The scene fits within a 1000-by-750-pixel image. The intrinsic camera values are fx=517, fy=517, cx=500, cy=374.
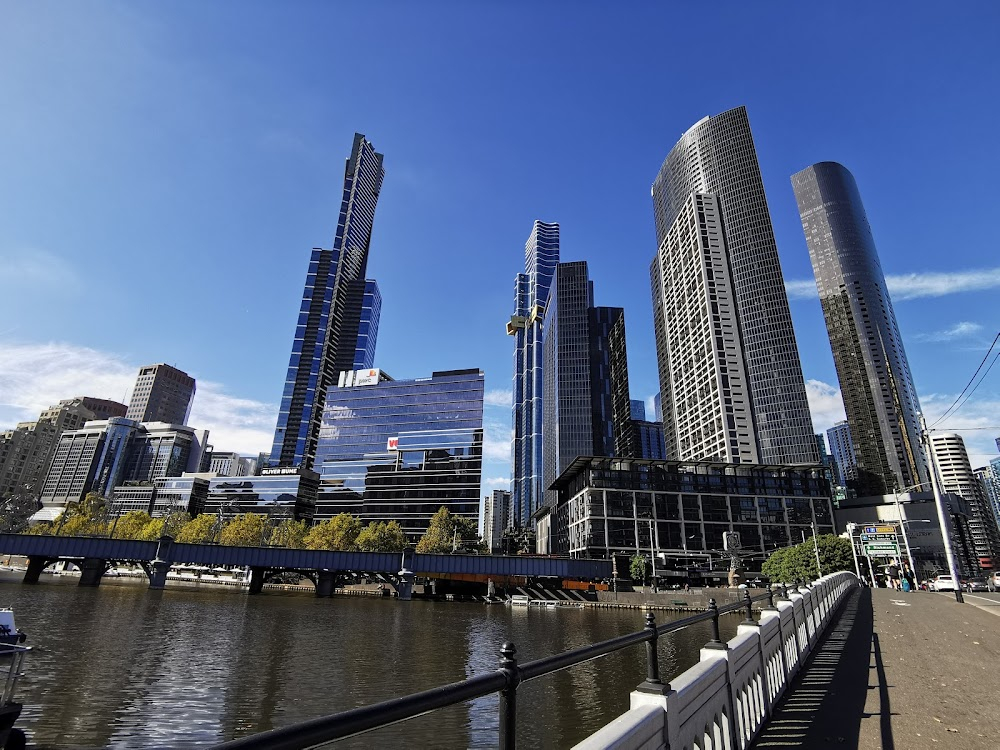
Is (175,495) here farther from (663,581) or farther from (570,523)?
(663,581)

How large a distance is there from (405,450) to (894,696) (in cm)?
15502

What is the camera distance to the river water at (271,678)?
16.5 meters

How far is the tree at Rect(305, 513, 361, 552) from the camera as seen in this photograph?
114188 mm

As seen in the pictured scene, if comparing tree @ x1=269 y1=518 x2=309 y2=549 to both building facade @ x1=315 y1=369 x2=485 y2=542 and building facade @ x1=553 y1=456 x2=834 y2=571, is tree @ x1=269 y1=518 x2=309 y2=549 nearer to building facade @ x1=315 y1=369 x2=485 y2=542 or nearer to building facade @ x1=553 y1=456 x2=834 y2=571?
building facade @ x1=315 y1=369 x2=485 y2=542

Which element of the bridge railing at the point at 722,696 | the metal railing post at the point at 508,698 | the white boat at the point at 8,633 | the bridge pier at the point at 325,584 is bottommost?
the bridge pier at the point at 325,584

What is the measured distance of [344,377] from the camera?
18525 centimetres

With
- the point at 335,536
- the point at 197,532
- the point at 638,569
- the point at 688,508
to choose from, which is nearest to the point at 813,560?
the point at 638,569

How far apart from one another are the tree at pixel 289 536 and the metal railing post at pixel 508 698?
127298mm

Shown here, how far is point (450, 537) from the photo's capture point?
121312 millimetres

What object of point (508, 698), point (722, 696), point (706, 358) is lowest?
point (722, 696)

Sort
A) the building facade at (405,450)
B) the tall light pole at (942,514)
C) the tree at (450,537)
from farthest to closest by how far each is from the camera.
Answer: the building facade at (405,450)
the tree at (450,537)
the tall light pole at (942,514)

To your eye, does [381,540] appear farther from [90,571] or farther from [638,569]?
[638,569]

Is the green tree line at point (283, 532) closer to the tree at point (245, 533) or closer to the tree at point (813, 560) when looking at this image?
the tree at point (245, 533)

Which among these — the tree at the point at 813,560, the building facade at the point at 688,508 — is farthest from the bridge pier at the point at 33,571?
the tree at the point at 813,560
